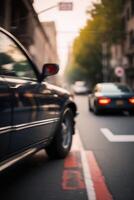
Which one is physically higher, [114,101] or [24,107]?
[24,107]

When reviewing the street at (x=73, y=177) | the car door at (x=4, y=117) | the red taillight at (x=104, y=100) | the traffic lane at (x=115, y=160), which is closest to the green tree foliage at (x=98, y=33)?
the red taillight at (x=104, y=100)

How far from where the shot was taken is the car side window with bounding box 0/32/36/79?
163 inches

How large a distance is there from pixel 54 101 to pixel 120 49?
44.3m

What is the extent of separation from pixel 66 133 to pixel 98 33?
40699 mm

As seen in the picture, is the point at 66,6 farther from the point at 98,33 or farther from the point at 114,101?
the point at 98,33

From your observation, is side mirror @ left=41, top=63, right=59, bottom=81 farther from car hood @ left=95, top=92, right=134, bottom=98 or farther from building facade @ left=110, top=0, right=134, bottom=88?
building facade @ left=110, top=0, right=134, bottom=88

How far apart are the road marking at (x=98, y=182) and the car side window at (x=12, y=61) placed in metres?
1.37

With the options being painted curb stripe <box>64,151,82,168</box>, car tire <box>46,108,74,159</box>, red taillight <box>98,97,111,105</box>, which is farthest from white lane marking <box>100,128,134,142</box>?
red taillight <box>98,97,111,105</box>

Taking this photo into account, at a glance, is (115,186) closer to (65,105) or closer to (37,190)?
(37,190)

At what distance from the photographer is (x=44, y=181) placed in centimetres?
459

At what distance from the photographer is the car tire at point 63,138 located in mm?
5805

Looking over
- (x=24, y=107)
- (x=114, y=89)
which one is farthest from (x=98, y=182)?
(x=114, y=89)

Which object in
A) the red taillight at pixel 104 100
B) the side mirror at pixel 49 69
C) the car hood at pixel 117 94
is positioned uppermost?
the side mirror at pixel 49 69

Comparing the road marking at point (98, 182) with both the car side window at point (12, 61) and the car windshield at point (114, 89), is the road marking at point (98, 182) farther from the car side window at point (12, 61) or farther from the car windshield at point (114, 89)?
the car windshield at point (114, 89)
